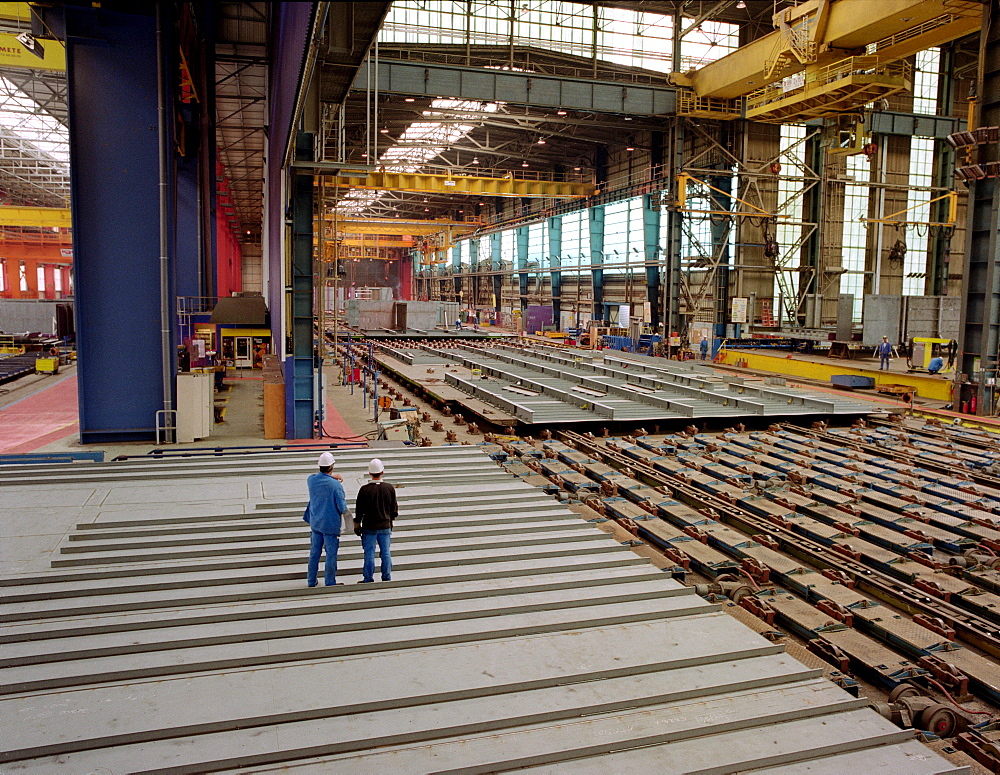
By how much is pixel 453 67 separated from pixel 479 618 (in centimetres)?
2357

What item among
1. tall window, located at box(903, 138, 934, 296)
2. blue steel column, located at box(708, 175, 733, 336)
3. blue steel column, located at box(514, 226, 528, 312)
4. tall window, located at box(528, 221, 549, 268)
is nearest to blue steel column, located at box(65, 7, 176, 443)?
blue steel column, located at box(708, 175, 733, 336)

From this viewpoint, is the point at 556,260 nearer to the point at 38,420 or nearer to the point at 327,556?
the point at 38,420

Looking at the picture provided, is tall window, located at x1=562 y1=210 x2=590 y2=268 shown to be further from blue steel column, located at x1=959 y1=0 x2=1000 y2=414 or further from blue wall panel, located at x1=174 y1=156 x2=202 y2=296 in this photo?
blue steel column, located at x1=959 y1=0 x2=1000 y2=414

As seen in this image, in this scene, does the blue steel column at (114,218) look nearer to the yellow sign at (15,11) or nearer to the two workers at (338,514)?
the two workers at (338,514)

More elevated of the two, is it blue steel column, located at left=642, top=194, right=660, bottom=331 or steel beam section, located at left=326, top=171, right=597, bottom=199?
steel beam section, located at left=326, top=171, right=597, bottom=199

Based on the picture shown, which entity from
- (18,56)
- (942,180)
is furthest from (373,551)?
(942,180)

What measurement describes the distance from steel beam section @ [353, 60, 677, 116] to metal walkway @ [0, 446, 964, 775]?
2064 cm

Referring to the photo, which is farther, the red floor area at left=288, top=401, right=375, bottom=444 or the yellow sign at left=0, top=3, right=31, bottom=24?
the yellow sign at left=0, top=3, right=31, bottom=24

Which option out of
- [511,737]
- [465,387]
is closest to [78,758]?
[511,737]

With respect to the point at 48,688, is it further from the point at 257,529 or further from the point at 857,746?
the point at 857,746

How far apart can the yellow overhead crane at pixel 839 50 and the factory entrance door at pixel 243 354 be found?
1841 cm

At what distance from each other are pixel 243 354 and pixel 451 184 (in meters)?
13.9

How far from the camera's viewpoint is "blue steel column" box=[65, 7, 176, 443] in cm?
1094

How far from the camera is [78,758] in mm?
3713
